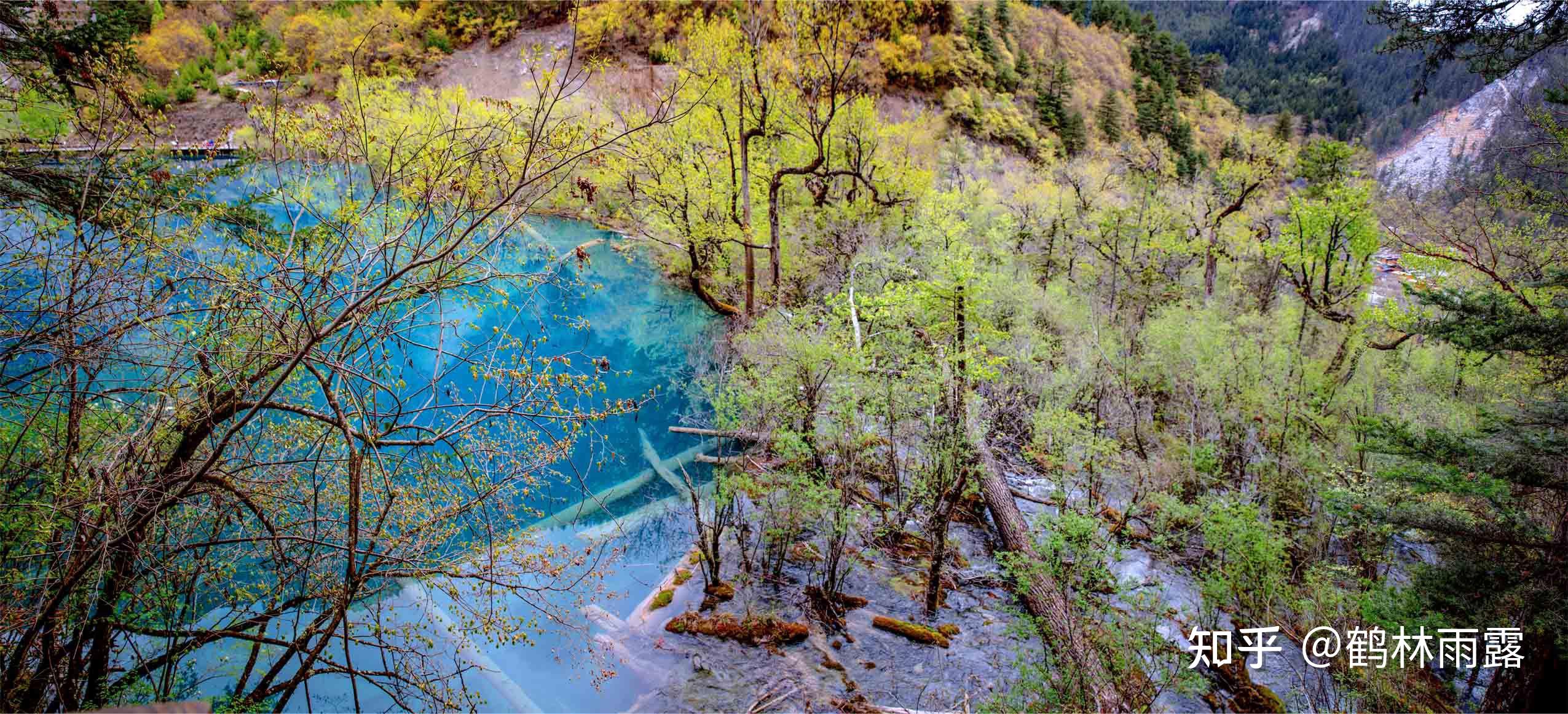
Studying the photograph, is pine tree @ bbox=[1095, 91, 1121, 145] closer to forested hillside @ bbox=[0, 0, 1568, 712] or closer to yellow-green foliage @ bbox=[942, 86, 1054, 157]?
yellow-green foliage @ bbox=[942, 86, 1054, 157]

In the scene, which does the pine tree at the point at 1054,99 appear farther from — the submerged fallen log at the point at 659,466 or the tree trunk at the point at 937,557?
the tree trunk at the point at 937,557

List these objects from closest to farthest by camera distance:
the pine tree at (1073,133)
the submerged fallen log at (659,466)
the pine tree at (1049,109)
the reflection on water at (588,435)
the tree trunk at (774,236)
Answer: the reflection on water at (588,435), the submerged fallen log at (659,466), the tree trunk at (774,236), the pine tree at (1073,133), the pine tree at (1049,109)

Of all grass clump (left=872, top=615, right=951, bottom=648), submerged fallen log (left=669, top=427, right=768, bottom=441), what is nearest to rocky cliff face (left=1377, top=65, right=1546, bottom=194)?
grass clump (left=872, top=615, right=951, bottom=648)

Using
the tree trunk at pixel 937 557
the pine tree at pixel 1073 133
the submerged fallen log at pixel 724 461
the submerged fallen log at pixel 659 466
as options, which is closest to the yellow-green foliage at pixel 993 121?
the pine tree at pixel 1073 133

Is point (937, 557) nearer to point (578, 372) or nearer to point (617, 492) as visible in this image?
point (617, 492)

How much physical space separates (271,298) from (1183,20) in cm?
9998

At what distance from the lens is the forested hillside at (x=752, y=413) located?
3885 mm

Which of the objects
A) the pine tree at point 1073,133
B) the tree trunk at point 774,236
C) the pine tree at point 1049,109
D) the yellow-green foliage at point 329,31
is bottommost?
the tree trunk at point 774,236

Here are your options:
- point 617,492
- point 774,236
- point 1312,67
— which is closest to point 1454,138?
point 774,236

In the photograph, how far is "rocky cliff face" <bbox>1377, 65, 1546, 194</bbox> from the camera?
6.49 metres

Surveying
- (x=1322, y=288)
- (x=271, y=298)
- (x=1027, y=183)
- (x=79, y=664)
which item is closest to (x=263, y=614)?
(x=79, y=664)

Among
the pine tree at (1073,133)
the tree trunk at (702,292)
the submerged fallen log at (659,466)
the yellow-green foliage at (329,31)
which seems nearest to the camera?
the submerged fallen log at (659,466)

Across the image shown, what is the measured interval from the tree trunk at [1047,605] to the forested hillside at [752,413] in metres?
0.05

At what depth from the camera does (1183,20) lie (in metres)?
78.1
